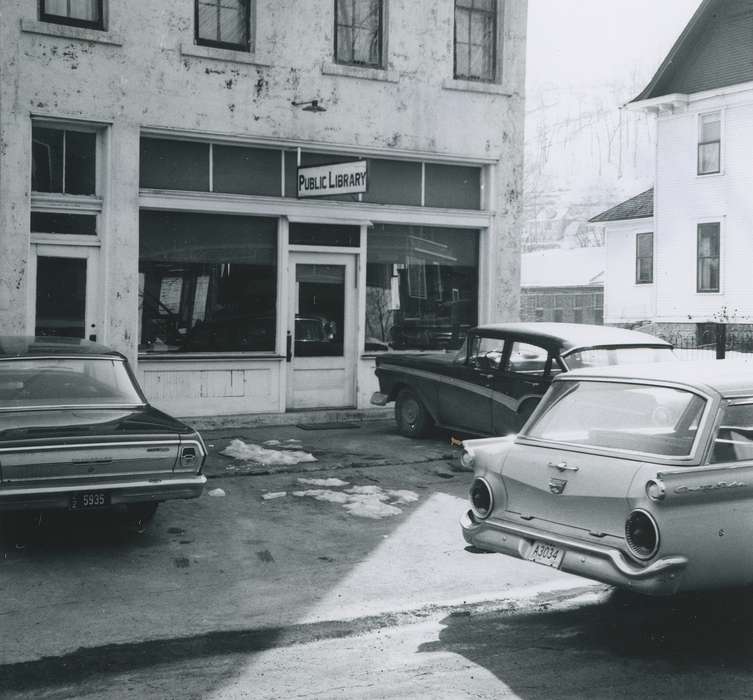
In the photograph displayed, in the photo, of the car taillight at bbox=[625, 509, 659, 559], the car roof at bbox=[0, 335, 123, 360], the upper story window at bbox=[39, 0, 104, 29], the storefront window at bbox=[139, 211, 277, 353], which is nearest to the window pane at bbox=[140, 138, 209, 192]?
the storefront window at bbox=[139, 211, 277, 353]

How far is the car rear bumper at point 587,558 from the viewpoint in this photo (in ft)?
17.2

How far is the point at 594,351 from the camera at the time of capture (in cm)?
1067

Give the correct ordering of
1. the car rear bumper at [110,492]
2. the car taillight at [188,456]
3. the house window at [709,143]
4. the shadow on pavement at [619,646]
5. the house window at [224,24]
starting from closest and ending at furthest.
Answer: the shadow on pavement at [619,646], the car rear bumper at [110,492], the car taillight at [188,456], the house window at [224,24], the house window at [709,143]

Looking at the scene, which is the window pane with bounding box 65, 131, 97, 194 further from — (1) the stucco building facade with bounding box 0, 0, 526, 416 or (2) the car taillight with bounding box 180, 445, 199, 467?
(2) the car taillight with bounding box 180, 445, 199, 467

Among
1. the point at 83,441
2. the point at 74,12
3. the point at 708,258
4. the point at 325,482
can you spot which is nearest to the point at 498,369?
the point at 325,482

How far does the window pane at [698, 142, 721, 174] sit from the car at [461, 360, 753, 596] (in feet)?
79.0

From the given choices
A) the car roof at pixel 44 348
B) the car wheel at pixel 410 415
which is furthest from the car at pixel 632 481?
the car wheel at pixel 410 415

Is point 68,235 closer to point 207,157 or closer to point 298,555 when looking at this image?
point 207,157

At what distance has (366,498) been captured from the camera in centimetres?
961

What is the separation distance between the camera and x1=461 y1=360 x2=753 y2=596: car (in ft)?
17.5

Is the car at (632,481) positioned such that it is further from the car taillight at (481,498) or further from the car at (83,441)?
the car at (83,441)

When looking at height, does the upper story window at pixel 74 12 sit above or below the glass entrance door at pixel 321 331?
above

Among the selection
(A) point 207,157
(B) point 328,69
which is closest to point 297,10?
(B) point 328,69

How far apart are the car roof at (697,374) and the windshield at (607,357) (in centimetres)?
381
